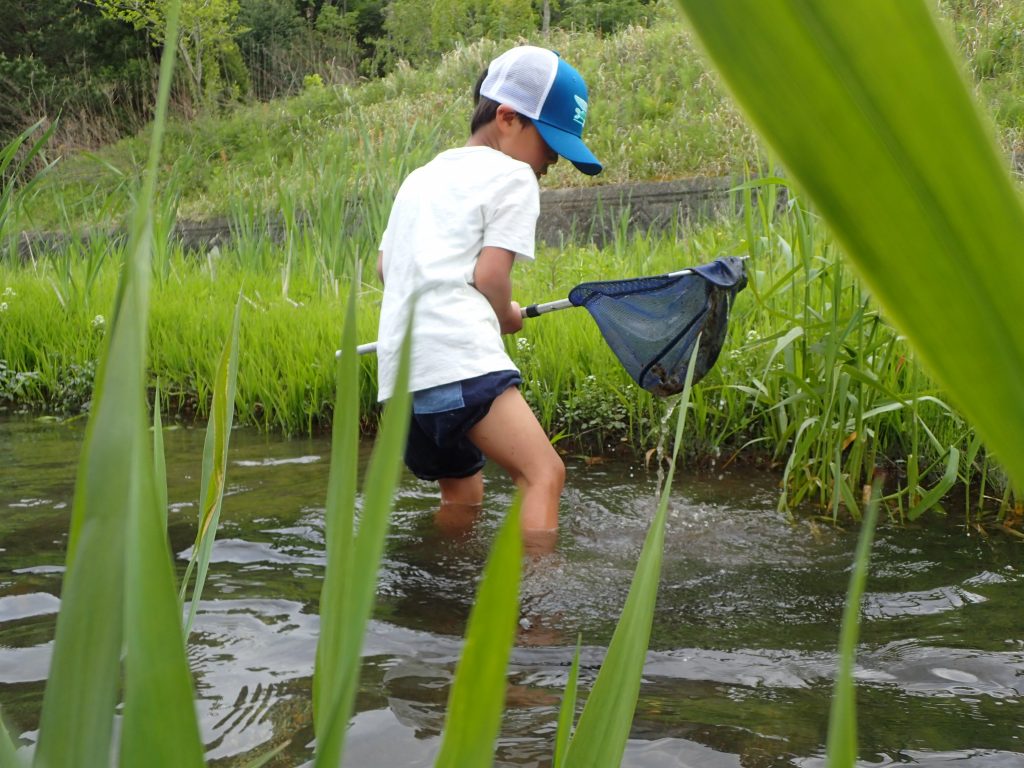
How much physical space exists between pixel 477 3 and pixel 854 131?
77.0ft

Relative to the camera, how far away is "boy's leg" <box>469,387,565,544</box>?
9.31ft

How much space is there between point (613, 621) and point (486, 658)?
2.16m

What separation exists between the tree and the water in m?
17.7

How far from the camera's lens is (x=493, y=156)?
3.03 meters

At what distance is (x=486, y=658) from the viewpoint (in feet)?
0.84

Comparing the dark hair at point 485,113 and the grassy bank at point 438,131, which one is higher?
the grassy bank at point 438,131

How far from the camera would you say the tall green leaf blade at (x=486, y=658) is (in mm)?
236

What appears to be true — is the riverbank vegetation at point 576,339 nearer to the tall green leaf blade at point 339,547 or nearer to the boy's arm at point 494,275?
the boy's arm at point 494,275

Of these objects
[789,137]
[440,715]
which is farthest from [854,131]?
[440,715]

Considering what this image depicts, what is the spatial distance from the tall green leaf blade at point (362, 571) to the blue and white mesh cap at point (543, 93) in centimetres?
288

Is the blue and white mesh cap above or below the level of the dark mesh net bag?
above

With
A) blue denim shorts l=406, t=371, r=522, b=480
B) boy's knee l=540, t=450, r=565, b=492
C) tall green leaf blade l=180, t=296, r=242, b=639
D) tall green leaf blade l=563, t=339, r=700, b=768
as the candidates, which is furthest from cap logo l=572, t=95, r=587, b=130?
tall green leaf blade l=563, t=339, r=700, b=768

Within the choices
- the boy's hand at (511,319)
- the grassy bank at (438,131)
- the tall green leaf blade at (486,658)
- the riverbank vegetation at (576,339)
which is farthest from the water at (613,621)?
the grassy bank at (438,131)

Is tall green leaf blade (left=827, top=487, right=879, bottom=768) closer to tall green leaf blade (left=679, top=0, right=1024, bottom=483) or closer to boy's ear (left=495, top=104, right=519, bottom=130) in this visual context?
tall green leaf blade (left=679, top=0, right=1024, bottom=483)
